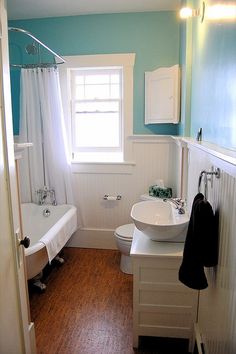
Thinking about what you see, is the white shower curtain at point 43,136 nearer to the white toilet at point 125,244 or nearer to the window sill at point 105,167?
the window sill at point 105,167

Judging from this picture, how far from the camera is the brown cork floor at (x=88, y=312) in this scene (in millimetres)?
1921

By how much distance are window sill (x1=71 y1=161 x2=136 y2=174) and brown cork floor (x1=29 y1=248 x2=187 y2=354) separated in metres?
1.02

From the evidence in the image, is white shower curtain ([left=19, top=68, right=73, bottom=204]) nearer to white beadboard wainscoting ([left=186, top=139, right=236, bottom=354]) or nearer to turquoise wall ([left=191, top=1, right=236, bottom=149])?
turquoise wall ([left=191, top=1, right=236, bottom=149])

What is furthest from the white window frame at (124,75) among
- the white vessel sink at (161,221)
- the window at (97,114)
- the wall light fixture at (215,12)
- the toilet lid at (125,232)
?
the wall light fixture at (215,12)

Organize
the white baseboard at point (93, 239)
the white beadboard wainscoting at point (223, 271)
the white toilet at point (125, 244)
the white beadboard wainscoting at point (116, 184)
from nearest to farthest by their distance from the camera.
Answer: the white beadboard wainscoting at point (223, 271)
the white toilet at point (125, 244)
the white beadboard wainscoting at point (116, 184)
the white baseboard at point (93, 239)

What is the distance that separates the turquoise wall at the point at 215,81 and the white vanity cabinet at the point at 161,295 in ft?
2.64

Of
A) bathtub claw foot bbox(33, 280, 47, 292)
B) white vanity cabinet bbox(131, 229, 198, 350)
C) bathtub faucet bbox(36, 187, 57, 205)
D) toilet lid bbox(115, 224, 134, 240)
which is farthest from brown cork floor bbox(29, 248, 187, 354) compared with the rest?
bathtub faucet bbox(36, 187, 57, 205)

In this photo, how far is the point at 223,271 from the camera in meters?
1.21

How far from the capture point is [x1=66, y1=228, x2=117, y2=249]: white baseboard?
3.40 m

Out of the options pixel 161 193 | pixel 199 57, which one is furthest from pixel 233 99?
pixel 161 193

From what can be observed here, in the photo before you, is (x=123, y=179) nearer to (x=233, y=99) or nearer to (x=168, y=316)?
(x=168, y=316)

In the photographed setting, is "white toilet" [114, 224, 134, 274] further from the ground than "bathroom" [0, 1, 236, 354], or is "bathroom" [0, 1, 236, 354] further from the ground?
"bathroom" [0, 1, 236, 354]

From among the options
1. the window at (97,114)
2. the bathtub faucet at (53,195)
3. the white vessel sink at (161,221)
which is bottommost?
the bathtub faucet at (53,195)

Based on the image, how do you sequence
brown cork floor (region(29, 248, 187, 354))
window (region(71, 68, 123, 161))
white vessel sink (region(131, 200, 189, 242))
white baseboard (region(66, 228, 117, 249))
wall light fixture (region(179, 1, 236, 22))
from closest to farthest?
wall light fixture (region(179, 1, 236, 22)) < white vessel sink (region(131, 200, 189, 242)) < brown cork floor (region(29, 248, 187, 354)) < window (region(71, 68, 123, 161)) < white baseboard (region(66, 228, 117, 249))
